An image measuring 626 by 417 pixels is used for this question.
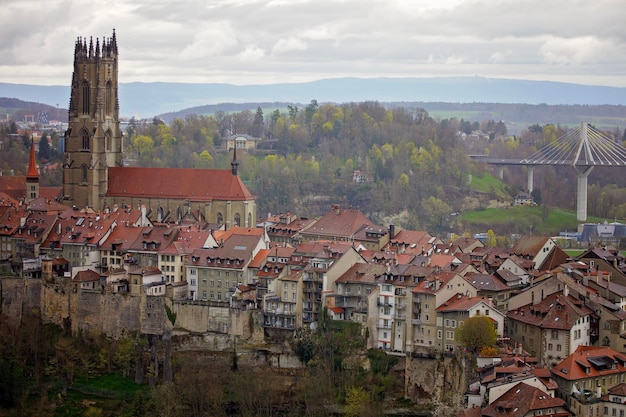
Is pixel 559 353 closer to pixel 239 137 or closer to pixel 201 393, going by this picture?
pixel 201 393

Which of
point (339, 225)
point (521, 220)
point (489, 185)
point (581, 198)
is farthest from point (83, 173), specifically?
point (489, 185)

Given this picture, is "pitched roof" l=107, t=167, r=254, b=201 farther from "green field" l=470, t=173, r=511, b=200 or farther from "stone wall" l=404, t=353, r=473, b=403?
"green field" l=470, t=173, r=511, b=200

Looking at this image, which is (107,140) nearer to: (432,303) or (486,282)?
(486,282)

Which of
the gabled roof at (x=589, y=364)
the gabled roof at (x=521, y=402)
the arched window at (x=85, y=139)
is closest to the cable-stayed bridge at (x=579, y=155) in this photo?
the arched window at (x=85, y=139)

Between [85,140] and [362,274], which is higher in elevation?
[85,140]

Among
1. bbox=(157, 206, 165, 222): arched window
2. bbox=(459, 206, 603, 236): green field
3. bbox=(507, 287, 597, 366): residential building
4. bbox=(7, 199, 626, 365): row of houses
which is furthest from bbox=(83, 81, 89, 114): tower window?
bbox=(459, 206, 603, 236): green field
